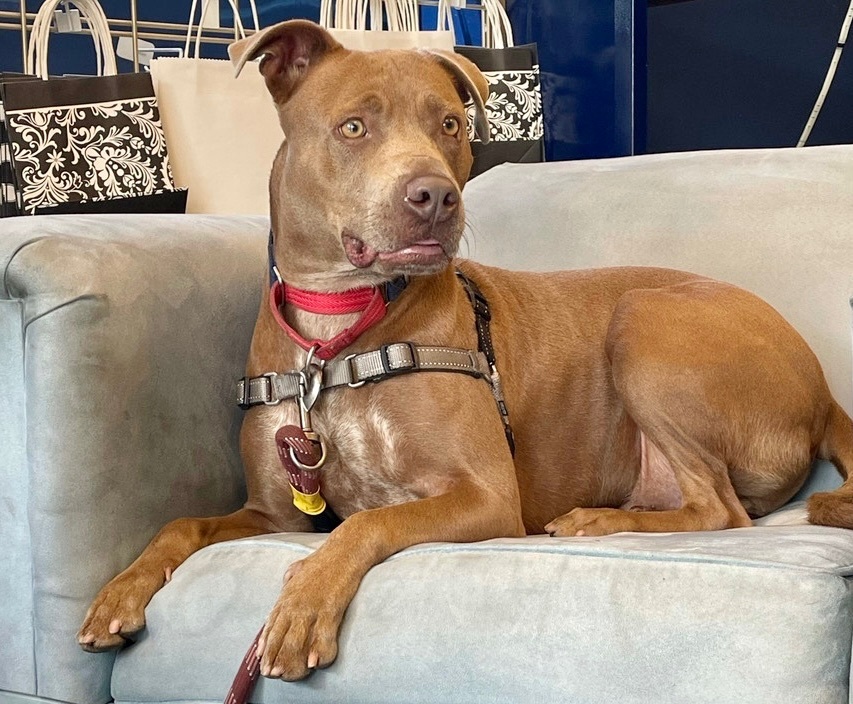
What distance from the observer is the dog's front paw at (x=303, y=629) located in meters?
1.54

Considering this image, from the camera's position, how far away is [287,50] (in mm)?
2107

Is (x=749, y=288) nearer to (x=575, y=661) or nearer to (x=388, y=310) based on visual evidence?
(x=388, y=310)

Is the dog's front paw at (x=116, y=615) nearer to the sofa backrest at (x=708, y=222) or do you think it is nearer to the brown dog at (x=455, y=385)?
the brown dog at (x=455, y=385)

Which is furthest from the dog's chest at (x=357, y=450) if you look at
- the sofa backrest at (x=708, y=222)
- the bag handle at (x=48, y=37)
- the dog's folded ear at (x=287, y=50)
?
the bag handle at (x=48, y=37)

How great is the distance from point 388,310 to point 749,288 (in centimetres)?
90

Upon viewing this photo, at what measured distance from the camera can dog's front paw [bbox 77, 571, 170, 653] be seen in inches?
69.9

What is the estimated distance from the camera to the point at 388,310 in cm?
207

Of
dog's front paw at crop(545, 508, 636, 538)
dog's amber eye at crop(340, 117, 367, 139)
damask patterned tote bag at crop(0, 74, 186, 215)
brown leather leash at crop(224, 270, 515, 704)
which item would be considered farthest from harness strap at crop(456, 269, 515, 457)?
damask patterned tote bag at crop(0, 74, 186, 215)

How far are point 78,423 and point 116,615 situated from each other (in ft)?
1.01

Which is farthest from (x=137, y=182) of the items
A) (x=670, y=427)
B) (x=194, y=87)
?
(x=670, y=427)

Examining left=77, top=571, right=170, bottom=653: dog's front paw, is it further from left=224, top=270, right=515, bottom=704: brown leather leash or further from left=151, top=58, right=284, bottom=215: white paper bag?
left=151, top=58, right=284, bottom=215: white paper bag

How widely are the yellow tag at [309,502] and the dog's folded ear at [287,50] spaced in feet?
2.41

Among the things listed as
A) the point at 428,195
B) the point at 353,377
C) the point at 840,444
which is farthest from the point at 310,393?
the point at 840,444

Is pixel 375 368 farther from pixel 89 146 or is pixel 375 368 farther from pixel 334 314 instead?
pixel 89 146
